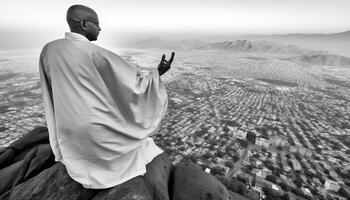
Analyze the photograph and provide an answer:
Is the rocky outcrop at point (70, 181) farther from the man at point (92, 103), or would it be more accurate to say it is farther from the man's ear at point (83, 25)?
the man's ear at point (83, 25)

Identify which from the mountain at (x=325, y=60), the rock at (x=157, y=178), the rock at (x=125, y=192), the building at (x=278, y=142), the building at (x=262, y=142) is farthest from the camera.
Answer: the mountain at (x=325, y=60)

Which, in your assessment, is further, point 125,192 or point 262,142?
point 262,142

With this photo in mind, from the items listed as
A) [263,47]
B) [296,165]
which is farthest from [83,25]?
[263,47]

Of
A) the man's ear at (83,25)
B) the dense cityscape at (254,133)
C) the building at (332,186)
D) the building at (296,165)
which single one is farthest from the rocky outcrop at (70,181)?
the building at (296,165)

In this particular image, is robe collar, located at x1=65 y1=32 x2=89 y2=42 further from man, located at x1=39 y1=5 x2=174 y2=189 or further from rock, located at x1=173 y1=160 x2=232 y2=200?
rock, located at x1=173 y1=160 x2=232 y2=200

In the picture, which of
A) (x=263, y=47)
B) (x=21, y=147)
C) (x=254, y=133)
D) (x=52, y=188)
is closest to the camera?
(x=52, y=188)

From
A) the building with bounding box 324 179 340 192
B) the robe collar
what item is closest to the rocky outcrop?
the robe collar

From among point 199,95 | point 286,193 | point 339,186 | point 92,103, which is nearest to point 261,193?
point 286,193

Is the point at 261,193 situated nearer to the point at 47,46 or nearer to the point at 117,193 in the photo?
the point at 117,193

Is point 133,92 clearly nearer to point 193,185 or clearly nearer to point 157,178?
point 157,178
